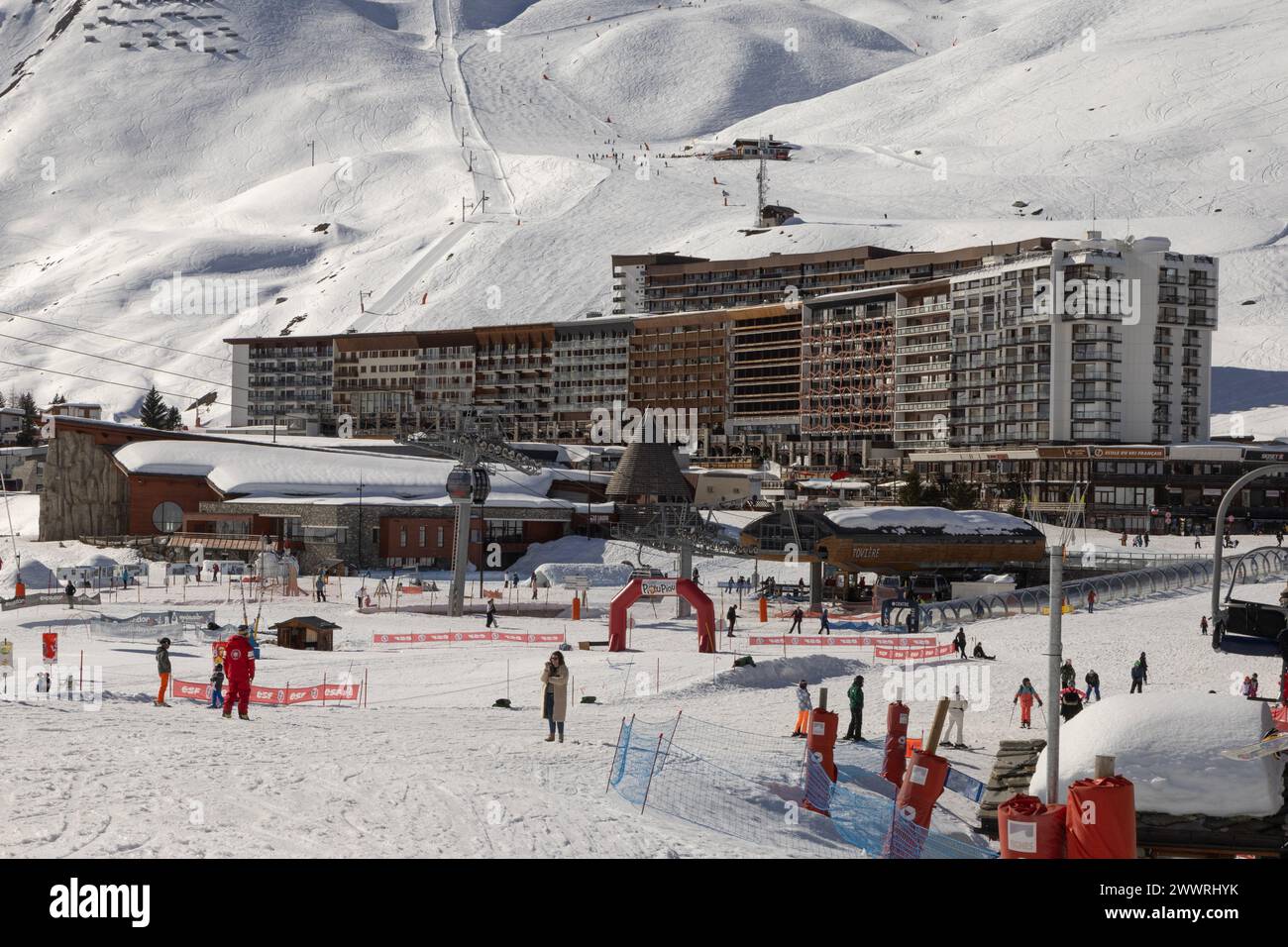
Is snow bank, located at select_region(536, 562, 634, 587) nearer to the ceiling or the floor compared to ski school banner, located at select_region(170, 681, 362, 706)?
nearer to the floor

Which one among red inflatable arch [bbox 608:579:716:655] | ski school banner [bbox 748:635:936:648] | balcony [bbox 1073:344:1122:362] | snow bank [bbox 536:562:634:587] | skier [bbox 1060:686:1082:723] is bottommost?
snow bank [bbox 536:562:634:587]

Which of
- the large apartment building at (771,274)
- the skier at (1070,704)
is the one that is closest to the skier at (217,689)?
the skier at (1070,704)

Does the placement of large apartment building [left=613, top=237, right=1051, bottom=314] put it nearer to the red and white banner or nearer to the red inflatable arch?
the red inflatable arch

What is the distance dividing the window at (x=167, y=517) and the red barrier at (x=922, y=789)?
7677cm

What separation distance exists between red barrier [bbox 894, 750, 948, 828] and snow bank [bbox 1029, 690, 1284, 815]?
266 centimetres

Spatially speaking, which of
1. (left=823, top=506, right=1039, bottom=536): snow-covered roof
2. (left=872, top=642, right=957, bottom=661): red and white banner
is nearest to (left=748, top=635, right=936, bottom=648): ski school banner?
(left=872, top=642, right=957, bottom=661): red and white banner

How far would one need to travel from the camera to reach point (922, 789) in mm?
20312

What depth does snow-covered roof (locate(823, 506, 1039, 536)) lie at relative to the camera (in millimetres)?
67000
